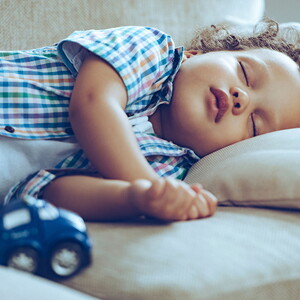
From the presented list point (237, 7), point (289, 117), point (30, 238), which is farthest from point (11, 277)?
point (237, 7)

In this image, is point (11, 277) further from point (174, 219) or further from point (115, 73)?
point (115, 73)

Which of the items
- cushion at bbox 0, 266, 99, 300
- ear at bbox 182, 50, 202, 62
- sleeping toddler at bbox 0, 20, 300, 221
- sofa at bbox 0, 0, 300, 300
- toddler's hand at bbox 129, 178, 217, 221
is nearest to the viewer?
cushion at bbox 0, 266, 99, 300

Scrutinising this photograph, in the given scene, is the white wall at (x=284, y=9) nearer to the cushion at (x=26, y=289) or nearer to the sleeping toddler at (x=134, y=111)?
the sleeping toddler at (x=134, y=111)

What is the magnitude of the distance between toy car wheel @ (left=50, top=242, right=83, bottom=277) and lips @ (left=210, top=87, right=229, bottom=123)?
1.90ft

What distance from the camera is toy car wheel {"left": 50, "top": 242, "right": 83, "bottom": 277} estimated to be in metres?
0.66

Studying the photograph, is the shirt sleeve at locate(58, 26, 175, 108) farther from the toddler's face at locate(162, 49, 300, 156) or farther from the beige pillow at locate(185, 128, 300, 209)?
the beige pillow at locate(185, 128, 300, 209)

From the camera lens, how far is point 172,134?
1215 millimetres

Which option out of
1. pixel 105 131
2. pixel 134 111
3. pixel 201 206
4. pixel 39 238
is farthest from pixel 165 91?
pixel 39 238

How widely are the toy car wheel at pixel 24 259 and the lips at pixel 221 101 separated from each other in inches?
24.5

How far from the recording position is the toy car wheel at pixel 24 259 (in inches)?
25.3

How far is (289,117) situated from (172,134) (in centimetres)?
28

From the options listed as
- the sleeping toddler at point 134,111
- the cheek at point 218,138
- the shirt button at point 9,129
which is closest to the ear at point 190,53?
the sleeping toddler at point 134,111

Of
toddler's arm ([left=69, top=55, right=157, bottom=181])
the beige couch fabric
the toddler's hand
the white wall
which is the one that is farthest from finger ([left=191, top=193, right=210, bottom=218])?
the white wall

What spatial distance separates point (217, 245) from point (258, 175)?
0.24 meters
